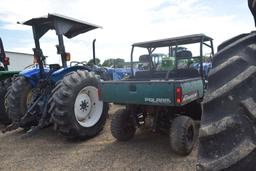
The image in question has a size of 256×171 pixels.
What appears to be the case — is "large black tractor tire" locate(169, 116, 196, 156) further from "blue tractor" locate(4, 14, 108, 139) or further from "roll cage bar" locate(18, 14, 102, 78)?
"roll cage bar" locate(18, 14, 102, 78)

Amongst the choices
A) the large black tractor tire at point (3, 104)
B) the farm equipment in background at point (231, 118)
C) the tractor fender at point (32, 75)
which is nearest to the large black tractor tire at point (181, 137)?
the farm equipment in background at point (231, 118)

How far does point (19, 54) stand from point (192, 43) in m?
26.1

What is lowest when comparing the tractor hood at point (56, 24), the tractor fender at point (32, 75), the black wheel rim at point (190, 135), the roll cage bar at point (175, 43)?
the black wheel rim at point (190, 135)

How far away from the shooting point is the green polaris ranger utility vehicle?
12.3 feet

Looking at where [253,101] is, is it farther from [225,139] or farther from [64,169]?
[64,169]

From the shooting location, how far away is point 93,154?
410cm

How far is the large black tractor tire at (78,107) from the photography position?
449 cm

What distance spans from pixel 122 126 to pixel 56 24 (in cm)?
240

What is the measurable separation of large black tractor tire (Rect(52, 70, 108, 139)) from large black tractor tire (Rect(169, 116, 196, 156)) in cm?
171

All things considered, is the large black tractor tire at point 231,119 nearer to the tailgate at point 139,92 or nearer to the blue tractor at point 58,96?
the tailgate at point 139,92

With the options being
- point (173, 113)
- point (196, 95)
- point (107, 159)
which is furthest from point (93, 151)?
point (196, 95)

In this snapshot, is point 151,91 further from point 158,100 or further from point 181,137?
point 181,137

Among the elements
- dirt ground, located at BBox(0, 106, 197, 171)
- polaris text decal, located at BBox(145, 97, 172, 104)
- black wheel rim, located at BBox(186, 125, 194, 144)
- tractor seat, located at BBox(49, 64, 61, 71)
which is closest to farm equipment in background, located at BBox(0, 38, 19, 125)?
dirt ground, located at BBox(0, 106, 197, 171)

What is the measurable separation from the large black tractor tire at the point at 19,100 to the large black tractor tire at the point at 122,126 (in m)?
1.80
